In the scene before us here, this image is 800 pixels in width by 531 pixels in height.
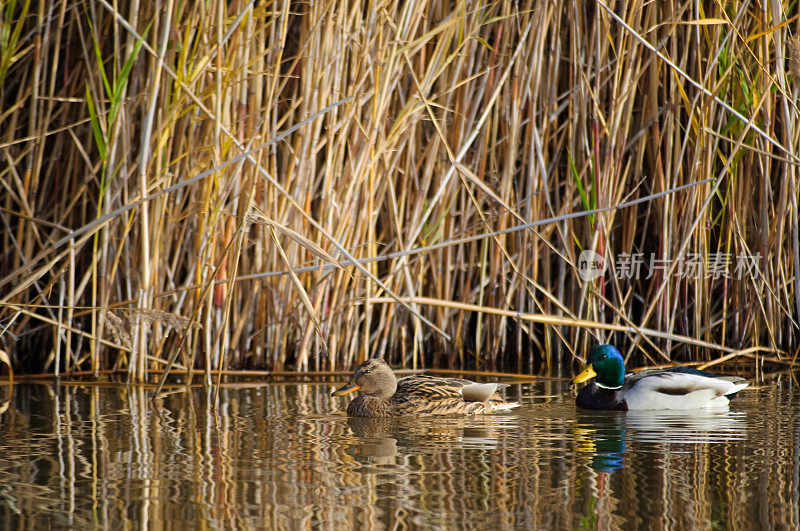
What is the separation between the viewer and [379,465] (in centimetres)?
317

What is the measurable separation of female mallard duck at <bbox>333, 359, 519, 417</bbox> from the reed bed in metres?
0.51

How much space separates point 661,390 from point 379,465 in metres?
1.72

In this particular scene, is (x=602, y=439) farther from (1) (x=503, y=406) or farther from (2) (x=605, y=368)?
(2) (x=605, y=368)

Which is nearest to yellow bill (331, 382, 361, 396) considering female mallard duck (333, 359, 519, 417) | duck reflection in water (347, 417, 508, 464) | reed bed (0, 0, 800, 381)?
female mallard duck (333, 359, 519, 417)

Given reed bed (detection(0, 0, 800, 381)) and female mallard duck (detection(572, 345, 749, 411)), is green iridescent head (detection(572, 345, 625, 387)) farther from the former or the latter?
reed bed (detection(0, 0, 800, 381))

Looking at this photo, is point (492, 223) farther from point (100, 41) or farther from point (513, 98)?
point (100, 41)

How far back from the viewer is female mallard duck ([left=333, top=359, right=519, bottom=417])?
4266mm

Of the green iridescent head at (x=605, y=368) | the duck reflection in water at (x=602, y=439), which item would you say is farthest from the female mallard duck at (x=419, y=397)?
the green iridescent head at (x=605, y=368)

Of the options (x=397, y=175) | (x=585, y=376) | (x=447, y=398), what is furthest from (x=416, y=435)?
(x=397, y=175)

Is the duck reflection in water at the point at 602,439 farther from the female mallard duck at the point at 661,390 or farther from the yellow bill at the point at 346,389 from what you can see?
the yellow bill at the point at 346,389

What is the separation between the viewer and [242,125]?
4.68 meters

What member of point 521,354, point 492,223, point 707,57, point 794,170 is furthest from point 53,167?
point 794,170

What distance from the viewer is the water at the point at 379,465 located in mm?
2561

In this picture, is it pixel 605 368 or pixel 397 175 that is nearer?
pixel 605 368
